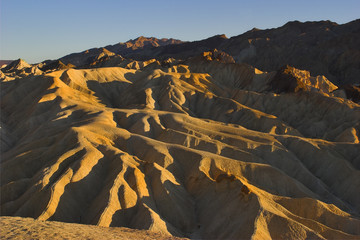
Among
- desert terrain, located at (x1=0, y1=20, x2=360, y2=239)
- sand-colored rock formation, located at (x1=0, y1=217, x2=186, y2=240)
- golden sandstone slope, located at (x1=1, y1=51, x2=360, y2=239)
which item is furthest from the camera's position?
golden sandstone slope, located at (x1=1, y1=51, x2=360, y2=239)

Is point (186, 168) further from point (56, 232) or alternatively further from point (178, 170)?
point (56, 232)

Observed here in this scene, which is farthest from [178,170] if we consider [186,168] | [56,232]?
[56,232]

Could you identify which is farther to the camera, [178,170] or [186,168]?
[186,168]

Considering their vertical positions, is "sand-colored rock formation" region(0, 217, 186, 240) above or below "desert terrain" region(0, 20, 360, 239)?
above

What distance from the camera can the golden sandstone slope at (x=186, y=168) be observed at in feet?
105

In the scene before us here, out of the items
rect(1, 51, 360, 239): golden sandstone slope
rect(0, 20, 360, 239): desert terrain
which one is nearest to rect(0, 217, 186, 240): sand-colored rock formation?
rect(0, 20, 360, 239): desert terrain

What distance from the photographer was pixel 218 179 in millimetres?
36906

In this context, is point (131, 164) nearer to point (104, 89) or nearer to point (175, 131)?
point (175, 131)

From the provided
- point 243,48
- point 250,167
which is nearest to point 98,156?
point 250,167

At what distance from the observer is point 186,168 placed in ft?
135

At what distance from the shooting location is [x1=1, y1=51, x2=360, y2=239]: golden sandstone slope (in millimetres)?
31891

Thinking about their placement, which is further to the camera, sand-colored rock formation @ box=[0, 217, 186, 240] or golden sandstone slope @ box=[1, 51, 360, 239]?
golden sandstone slope @ box=[1, 51, 360, 239]

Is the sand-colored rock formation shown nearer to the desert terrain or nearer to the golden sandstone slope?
the desert terrain

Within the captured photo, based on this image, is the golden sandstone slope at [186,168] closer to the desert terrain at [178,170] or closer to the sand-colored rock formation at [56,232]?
the desert terrain at [178,170]
